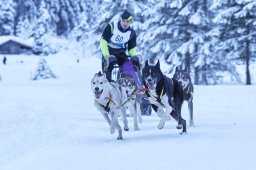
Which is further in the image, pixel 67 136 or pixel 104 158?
pixel 67 136

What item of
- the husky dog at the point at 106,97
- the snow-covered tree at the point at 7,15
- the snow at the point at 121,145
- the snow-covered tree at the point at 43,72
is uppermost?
the snow-covered tree at the point at 7,15

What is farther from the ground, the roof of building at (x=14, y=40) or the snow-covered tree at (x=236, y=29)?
the roof of building at (x=14, y=40)

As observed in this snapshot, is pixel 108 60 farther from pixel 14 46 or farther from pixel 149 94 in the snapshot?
pixel 14 46

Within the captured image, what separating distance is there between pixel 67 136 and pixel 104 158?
7.25ft

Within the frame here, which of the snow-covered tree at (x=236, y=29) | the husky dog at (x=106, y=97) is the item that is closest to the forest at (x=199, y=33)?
the snow-covered tree at (x=236, y=29)

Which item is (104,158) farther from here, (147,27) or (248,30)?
(147,27)

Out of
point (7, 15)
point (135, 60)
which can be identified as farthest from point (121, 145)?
point (7, 15)

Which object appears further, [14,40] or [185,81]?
[14,40]

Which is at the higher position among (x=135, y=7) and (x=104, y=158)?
(x=135, y=7)

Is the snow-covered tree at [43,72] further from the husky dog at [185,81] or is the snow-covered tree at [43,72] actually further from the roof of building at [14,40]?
the roof of building at [14,40]

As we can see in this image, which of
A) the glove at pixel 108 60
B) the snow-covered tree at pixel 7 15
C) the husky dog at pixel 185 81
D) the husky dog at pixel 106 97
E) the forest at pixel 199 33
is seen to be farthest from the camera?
the snow-covered tree at pixel 7 15

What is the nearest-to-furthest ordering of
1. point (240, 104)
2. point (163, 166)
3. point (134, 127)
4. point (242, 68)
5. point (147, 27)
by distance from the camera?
point (163, 166), point (134, 127), point (240, 104), point (147, 27), point (242, 68)

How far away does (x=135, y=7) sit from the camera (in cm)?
3903

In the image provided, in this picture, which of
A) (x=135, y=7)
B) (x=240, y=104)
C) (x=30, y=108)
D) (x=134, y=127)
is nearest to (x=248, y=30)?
(x=135, y=7)
